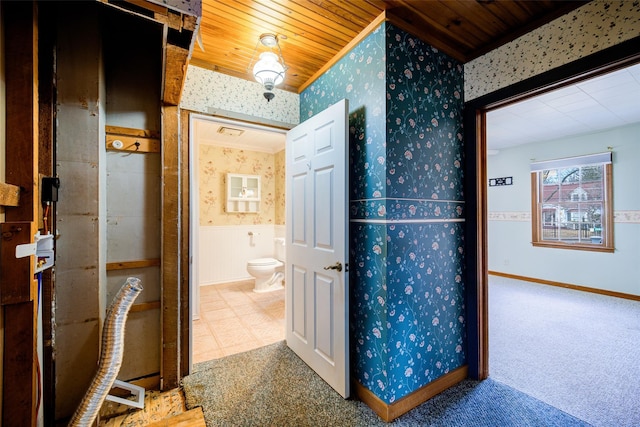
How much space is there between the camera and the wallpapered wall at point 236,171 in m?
4.62

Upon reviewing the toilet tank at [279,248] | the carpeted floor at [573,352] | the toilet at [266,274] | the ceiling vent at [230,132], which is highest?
the ceiling vent at [230,132]

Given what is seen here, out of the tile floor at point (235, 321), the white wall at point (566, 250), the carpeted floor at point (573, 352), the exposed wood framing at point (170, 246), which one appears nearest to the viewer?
the carpeted floor at point (573, 352)

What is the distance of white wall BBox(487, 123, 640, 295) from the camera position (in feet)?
12.6

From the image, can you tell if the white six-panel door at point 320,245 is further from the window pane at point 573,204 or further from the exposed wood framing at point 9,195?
the window pane at point 573,204

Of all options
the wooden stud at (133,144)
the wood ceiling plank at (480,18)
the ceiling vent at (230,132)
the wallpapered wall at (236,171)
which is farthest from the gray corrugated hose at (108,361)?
the wallpapered wall at (236,171)

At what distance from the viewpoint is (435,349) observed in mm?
1906

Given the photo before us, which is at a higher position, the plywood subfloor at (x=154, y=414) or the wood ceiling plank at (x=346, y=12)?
the wood ceiling plank at (x=346, y=12)

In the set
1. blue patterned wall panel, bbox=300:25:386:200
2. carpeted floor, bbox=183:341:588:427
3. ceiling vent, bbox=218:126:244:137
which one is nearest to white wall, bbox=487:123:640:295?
carpeted floor, bbox=183:341:588:427

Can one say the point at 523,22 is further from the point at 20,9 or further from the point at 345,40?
the point at 20,9

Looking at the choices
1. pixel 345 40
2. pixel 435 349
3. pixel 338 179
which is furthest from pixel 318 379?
pixel 345 40

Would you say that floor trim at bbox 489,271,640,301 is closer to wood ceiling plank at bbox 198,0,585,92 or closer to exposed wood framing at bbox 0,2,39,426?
wood ceiling plank at bbox 198,0,585,92

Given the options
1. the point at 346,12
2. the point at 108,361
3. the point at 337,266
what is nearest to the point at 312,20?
the point at 346,12

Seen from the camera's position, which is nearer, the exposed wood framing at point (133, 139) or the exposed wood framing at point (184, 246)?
the exposed wood framing at point (133, 139)

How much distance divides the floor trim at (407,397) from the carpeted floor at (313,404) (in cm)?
3
